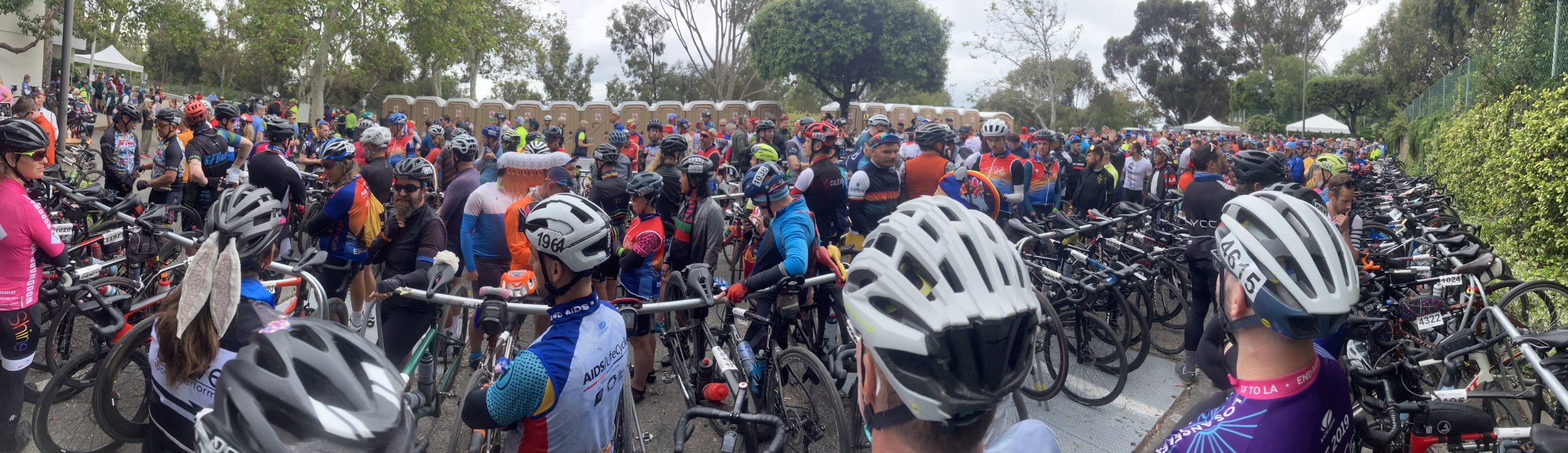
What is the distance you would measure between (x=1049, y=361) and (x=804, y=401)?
2.21 m

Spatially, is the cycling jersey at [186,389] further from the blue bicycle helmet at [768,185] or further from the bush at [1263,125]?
the bush at [1263,125]

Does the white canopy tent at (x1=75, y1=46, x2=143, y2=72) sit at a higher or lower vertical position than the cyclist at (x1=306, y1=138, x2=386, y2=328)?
higher

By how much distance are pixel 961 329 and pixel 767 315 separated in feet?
13.2

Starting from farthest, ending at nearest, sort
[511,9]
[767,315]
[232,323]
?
[511,9]
[767,315]
[232,323]

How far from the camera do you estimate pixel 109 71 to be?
52188mm

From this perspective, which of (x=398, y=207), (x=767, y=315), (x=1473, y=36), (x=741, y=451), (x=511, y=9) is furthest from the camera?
(x=511, y=9)

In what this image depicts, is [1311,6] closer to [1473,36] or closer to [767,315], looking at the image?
[1473,36]

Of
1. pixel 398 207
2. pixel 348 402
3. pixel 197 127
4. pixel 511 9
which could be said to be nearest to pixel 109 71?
pixel 511 9

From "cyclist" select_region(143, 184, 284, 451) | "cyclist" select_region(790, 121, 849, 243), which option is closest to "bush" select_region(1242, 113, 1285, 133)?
"cyclist" select_region(790, 121, 849, 243)

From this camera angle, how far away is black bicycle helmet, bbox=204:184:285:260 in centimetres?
318

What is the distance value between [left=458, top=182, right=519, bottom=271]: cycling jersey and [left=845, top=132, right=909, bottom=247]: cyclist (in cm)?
349

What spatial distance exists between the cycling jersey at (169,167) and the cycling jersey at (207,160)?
0.20 m

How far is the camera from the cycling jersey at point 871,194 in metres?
8.84

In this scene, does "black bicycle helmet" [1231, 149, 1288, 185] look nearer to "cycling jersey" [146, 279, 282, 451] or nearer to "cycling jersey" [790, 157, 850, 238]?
"cycling jersey" [790, 157, 850, 238]
